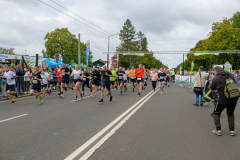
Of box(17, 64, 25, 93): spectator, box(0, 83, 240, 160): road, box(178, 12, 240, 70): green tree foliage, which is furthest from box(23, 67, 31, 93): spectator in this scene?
box(178, 12, 240, 70): green tree foliage

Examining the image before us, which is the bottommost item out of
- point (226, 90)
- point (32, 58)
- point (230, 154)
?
point (230, 154)

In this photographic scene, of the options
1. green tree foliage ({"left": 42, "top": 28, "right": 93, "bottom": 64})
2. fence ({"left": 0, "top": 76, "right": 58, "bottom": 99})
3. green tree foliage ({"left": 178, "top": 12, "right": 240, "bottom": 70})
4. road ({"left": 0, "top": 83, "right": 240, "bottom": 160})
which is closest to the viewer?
road ({"left": 0, "top": 83, "right": 240, "bottom": 160})

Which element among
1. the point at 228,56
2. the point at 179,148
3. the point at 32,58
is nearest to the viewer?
the point at 179,148

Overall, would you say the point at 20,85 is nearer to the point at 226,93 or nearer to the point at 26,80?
the point at 26,80

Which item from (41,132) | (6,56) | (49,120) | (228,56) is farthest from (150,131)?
(228,56)

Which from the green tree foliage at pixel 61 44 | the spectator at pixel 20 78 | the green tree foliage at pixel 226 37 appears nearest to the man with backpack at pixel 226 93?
the spectator at pixel 20 78

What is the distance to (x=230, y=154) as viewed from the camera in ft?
12.7

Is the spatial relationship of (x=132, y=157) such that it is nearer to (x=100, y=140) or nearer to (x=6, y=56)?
(x=100, y=140)

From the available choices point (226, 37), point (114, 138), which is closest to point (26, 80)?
point (114, 138)

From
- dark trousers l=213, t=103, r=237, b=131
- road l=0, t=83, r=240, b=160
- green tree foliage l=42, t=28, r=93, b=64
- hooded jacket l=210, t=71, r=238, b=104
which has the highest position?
green tree foliage l=42, t=28, r=93, b=64

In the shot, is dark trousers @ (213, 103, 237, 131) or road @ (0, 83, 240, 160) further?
dark trousers @ (213, 103, 237, 131)

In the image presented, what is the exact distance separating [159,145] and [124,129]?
1.36 metres

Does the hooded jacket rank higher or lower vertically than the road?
Answer: higher

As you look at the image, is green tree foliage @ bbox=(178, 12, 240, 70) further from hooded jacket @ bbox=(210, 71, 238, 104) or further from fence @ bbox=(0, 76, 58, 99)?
hooded jacket @ bbox=(210, 71, 238, 104)
